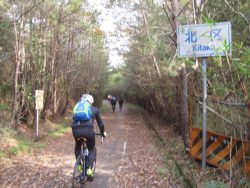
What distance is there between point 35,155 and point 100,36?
685 inches

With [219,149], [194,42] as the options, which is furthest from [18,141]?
[194,42]

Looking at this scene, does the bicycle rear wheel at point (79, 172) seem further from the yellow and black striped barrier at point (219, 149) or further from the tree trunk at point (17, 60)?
the tree trunk at point (17, 60)

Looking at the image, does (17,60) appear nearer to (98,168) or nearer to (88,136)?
(98,168)

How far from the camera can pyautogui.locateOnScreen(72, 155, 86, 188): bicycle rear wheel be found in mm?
6102

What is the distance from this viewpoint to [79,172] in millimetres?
6367

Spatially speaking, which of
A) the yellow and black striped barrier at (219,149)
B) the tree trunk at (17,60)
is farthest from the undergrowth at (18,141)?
the yellow and black striped barrier at (219,149)

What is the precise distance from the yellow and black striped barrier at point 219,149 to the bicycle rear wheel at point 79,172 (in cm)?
289

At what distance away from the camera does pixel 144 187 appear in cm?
661

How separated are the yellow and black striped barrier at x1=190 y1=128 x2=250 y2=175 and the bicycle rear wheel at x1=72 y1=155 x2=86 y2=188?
2893 millimetres

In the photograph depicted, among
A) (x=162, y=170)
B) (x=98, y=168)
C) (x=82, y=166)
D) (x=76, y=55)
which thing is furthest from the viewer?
(x=76, y=55)

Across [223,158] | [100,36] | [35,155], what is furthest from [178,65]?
[100,36]

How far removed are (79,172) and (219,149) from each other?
316 cm

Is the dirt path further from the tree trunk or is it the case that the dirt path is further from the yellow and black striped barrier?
the tree trunk

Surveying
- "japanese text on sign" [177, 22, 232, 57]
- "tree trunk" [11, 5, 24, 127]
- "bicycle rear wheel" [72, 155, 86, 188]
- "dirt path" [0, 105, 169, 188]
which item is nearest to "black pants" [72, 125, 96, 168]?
"bicycle rear wheel" [72, 155, 86, 188]
